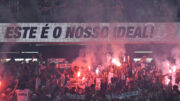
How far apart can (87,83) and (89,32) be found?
2.81 meters

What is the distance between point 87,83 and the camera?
1094 cm

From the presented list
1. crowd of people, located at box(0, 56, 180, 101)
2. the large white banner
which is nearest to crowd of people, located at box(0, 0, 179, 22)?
the large white banner

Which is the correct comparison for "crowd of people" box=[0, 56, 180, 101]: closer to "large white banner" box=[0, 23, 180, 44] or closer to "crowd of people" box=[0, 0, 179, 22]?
"large white banner" box=[0, 23, 180, 44]

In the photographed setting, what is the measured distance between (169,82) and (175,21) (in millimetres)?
3998

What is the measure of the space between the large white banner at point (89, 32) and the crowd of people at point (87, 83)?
1.43 m

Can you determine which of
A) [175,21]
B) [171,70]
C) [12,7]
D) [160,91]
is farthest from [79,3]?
[160,91]

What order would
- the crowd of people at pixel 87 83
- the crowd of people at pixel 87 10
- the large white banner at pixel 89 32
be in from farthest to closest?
the crowd of people at pixel 87 10 < the large white banner at pixel 89 32 < the crowd of people at pixel 87 83

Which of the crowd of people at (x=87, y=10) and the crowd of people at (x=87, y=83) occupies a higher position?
the crowd of people at (x=87, y=10)

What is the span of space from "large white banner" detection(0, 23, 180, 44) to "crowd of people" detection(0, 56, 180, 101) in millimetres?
1433

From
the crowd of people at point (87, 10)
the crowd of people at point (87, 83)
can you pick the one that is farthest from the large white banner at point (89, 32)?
the crowd of people at point (87, 83)

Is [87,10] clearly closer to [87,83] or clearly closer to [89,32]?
[89,32]

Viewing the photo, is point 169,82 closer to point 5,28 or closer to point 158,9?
point 158,9

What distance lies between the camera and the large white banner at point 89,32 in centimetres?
1296

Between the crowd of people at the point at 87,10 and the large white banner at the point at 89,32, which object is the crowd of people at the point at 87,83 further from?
the crowd of people at the point at 87,10
